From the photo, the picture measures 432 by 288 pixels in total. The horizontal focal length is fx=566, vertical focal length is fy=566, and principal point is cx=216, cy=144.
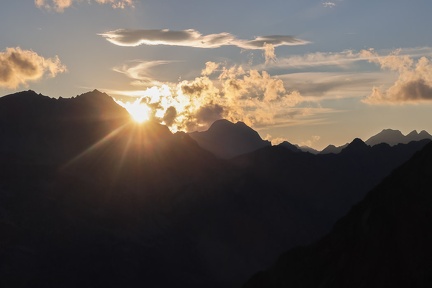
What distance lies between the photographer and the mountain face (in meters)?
82.6

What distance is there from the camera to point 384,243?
8744 cm

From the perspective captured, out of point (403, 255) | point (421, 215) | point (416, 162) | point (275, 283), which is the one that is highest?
point (416, 162)

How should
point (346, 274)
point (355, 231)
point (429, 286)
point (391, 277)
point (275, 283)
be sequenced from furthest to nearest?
point (275, 283)
point (355, 231)
point (346, 274)
point (391, 277)
point (429, 286)

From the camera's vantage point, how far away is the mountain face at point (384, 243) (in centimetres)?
8262

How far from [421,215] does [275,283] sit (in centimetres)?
3193

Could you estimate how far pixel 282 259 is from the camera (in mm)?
111875

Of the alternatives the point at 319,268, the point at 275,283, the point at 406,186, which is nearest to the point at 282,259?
the point at 275,283

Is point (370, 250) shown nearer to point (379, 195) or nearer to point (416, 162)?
point (379, 195)

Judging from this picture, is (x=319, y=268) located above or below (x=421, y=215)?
below

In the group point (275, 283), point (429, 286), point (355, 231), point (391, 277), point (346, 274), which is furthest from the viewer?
point (275, 283)

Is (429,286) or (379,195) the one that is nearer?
(429,286)

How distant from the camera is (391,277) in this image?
82000 mm

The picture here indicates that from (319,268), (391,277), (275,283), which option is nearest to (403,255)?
(391,277)

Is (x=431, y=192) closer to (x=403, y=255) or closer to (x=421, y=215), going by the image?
(x=421, y=215)
